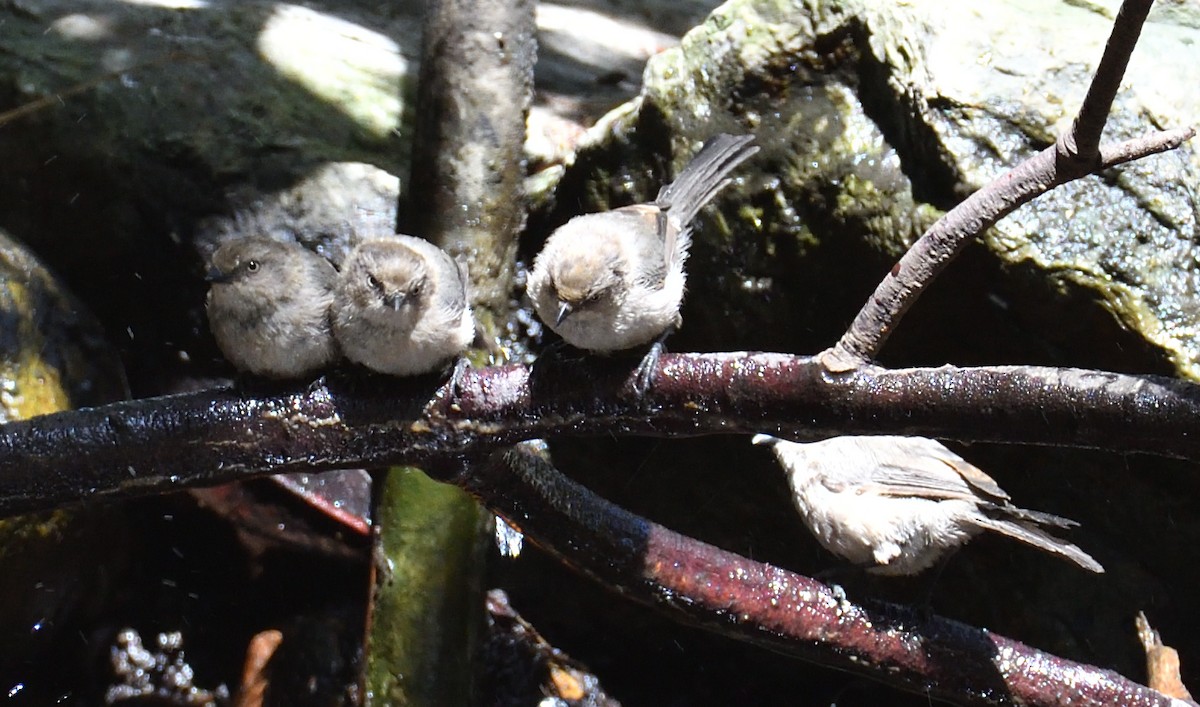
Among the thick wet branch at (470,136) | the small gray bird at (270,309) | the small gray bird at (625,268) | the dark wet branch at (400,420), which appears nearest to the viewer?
the dark wet branch at (400,420)

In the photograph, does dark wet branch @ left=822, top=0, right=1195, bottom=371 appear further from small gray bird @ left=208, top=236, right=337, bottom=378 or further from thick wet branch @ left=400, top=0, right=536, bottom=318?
thick wet branch @ left=400, top=0, right=536, bottom=318

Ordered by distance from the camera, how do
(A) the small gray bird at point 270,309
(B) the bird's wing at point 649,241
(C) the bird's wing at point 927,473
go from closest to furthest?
(A) the small gray bird at point 270,309 < (B) the bird's wing at point 649,241 < (C) the bird's wing at point 927,473

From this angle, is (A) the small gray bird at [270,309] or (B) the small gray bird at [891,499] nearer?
(A) the small gray bird at [270,309]

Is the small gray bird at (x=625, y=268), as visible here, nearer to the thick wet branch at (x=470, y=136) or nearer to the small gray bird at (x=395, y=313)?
the small gray bird at (x=395, y=313)

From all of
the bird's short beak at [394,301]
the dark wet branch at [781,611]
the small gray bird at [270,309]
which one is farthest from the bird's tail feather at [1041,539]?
the small gray bird at [270,309]

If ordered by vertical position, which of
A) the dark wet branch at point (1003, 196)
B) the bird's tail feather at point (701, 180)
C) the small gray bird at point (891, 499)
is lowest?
the small gray bird at point (891, 499)

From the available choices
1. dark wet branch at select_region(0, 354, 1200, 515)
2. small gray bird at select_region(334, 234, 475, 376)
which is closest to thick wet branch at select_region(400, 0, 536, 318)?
small gray bird at select_region(334, 234, 475, 376)
